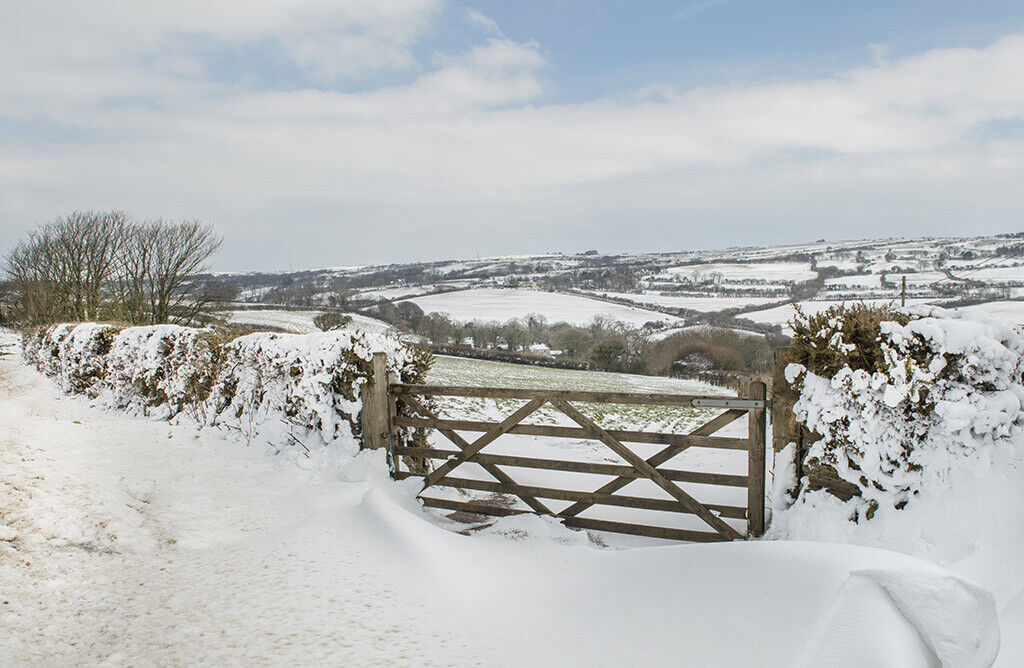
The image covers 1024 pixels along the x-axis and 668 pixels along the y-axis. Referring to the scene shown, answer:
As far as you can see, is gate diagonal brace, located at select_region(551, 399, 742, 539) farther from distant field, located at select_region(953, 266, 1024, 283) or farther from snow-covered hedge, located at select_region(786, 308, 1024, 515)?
distant field, located at select_region(953, 266, 1024, 283)

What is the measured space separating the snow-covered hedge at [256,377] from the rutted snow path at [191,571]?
0.74 meters

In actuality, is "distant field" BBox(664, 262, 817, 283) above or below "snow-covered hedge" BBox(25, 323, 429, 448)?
above

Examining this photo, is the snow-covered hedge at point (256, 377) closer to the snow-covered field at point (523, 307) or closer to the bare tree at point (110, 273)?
the bare tree at point (110, 273)

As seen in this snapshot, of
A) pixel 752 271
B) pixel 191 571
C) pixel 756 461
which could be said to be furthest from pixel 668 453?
pixel 752 271

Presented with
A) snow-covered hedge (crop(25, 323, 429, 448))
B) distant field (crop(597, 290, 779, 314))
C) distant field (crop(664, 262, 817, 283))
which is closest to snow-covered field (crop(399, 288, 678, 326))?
distant field (crop(597, 290, 779, 314))

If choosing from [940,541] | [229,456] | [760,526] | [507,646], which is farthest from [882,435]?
[229,456]

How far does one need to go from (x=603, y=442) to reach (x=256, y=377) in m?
5.00

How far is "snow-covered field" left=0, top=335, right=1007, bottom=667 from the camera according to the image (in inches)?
103

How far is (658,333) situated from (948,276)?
2787cm

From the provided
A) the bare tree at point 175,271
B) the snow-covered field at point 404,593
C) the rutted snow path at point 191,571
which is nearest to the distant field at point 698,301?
the bare tree at point 175,271

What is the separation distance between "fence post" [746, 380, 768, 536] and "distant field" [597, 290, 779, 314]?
214 feet

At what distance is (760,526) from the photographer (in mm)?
4754

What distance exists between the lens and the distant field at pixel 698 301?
67438 millimetres

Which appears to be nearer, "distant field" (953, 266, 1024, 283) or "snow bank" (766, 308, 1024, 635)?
"snow bank" (766, 308, 1024, 635)
